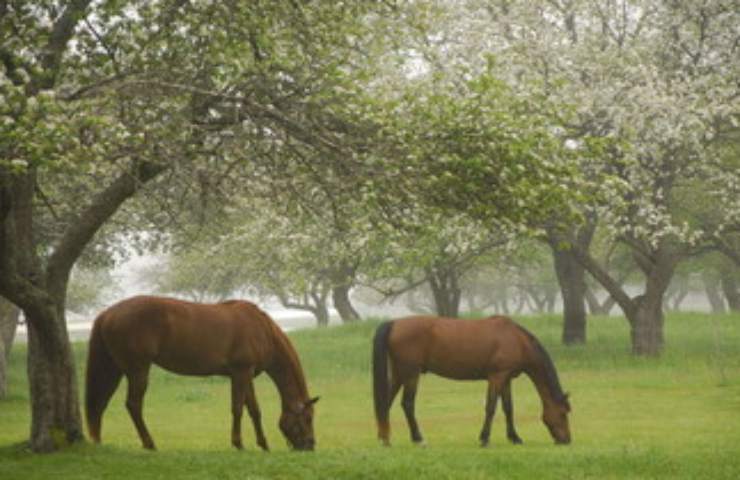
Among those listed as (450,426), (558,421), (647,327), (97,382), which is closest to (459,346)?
(558,421)

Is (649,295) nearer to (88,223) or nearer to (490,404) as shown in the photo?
(490,404)

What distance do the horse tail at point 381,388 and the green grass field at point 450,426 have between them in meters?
0.38

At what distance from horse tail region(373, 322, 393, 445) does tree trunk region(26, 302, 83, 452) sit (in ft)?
17.5

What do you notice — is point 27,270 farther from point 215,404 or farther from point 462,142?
point 215,404

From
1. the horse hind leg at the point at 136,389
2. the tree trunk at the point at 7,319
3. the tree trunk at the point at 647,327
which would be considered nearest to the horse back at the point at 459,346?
the horse hind leg at the point at 136,389

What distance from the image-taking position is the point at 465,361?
821 inches

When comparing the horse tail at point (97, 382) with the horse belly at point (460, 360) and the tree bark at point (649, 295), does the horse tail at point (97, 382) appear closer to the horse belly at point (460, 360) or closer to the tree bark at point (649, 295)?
the horse belly at point (460, 360)

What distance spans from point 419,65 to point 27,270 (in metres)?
22.5

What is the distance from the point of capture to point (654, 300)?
39.9m

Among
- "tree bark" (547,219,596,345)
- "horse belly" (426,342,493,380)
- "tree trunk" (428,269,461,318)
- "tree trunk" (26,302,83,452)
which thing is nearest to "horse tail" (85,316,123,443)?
"tree trunk" (26,302,83,452)

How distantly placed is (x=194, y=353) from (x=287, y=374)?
173 centimetres

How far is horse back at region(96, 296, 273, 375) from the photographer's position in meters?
18.0

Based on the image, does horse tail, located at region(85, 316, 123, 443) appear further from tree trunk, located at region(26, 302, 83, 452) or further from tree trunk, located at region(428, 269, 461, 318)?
tree trunk, located at region(428, 269, 461, 318)

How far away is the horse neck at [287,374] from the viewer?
746 inches
